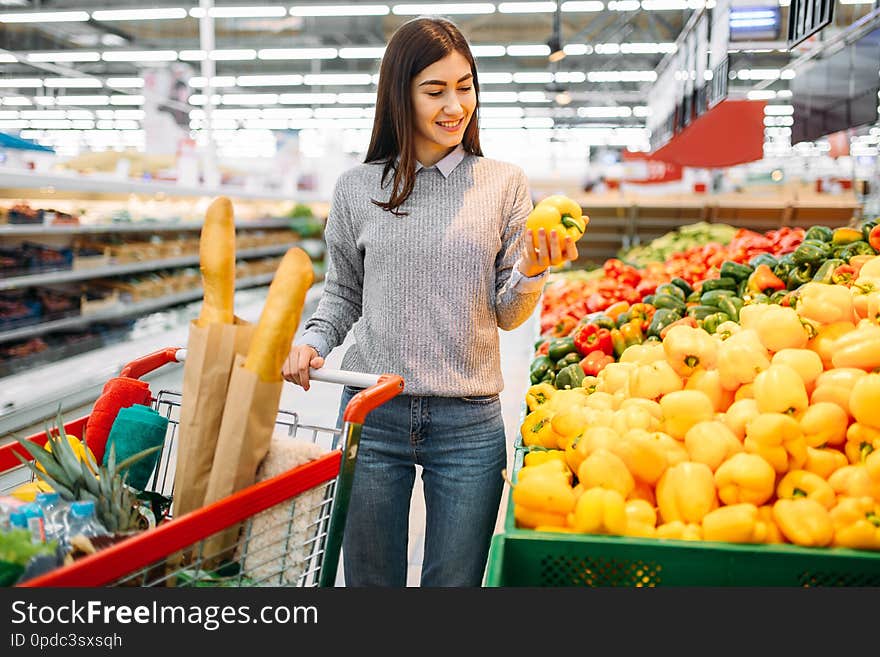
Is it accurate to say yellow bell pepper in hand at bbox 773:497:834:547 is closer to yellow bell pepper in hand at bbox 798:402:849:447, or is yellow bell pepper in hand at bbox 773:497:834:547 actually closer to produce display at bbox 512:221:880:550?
produce display at bbox 512:221:880:550

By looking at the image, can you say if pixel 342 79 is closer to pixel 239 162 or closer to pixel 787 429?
pixel 239 162

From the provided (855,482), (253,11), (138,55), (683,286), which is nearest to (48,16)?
(138,55)

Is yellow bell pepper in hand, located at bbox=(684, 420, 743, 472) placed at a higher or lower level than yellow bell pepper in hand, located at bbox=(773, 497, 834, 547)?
higher

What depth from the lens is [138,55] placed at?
A: 1903 centimetres

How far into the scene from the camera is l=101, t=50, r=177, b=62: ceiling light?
18.7m

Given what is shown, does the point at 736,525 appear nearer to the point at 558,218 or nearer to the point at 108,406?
the point at 558,218

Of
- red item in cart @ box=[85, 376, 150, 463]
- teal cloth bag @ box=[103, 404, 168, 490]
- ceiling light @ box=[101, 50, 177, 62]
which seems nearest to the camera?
teal cloth bag @ box=[103, 404, 168, 490]

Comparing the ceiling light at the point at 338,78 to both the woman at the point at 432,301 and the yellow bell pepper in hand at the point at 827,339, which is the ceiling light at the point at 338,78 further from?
the yellow bell pepper in hand at the point at 827,339

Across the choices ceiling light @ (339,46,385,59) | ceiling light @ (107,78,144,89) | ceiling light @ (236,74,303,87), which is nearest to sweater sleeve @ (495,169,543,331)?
ceiling light @ (339,46,385,59)

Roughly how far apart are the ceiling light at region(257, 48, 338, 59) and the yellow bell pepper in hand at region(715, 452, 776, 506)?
17560mm

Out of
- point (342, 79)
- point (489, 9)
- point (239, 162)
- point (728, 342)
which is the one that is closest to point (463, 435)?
point (728, 342)

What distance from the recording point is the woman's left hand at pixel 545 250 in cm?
160

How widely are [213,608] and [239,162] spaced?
528 inches

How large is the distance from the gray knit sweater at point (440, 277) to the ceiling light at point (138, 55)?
19.2 m
